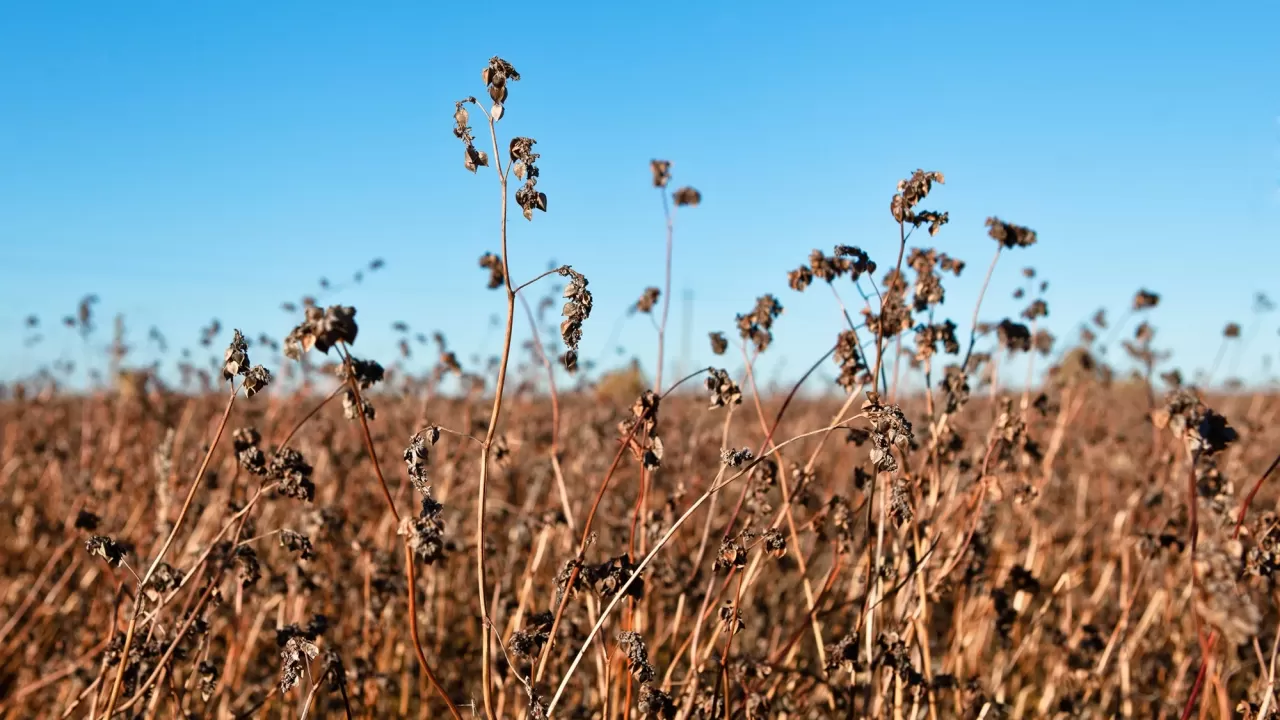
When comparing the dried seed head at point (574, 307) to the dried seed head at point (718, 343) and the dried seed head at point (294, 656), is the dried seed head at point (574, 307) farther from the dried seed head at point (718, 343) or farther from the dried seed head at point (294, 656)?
the dried seed head at point (718, 343)

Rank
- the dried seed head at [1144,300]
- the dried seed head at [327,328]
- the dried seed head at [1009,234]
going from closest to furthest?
the dried seed head at [327,328] < the dried seed head at [1009,234] < the dried seed head at [1144,300]

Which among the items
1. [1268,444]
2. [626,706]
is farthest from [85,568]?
[1268,444]

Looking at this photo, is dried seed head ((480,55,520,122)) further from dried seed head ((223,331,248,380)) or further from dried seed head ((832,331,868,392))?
dried seed head ((832,331,868,392))

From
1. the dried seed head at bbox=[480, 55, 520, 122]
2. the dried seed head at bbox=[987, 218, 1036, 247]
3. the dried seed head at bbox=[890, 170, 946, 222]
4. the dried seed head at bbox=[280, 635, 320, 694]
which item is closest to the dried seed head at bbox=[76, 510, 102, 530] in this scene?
the dried seed head at bbox=[280, 635, 320, 694]

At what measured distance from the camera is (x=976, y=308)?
276cm

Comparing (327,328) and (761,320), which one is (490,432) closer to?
(327,328)

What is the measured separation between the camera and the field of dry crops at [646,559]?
1889 mm

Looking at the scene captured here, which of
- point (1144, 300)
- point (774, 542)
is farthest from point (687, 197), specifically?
point (1144, 300)

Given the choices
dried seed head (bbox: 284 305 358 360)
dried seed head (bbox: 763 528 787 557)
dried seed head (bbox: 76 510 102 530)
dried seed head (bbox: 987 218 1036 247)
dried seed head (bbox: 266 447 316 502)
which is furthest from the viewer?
dried seed head (bbox: 987 218 1036 247)

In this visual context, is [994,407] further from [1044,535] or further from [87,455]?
[87,455]

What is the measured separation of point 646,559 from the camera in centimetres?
161

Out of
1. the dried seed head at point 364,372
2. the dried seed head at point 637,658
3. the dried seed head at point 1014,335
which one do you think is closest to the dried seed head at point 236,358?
the dried seed head at point 364,372

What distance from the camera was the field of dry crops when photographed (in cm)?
189

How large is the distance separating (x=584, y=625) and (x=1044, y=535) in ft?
9.15
